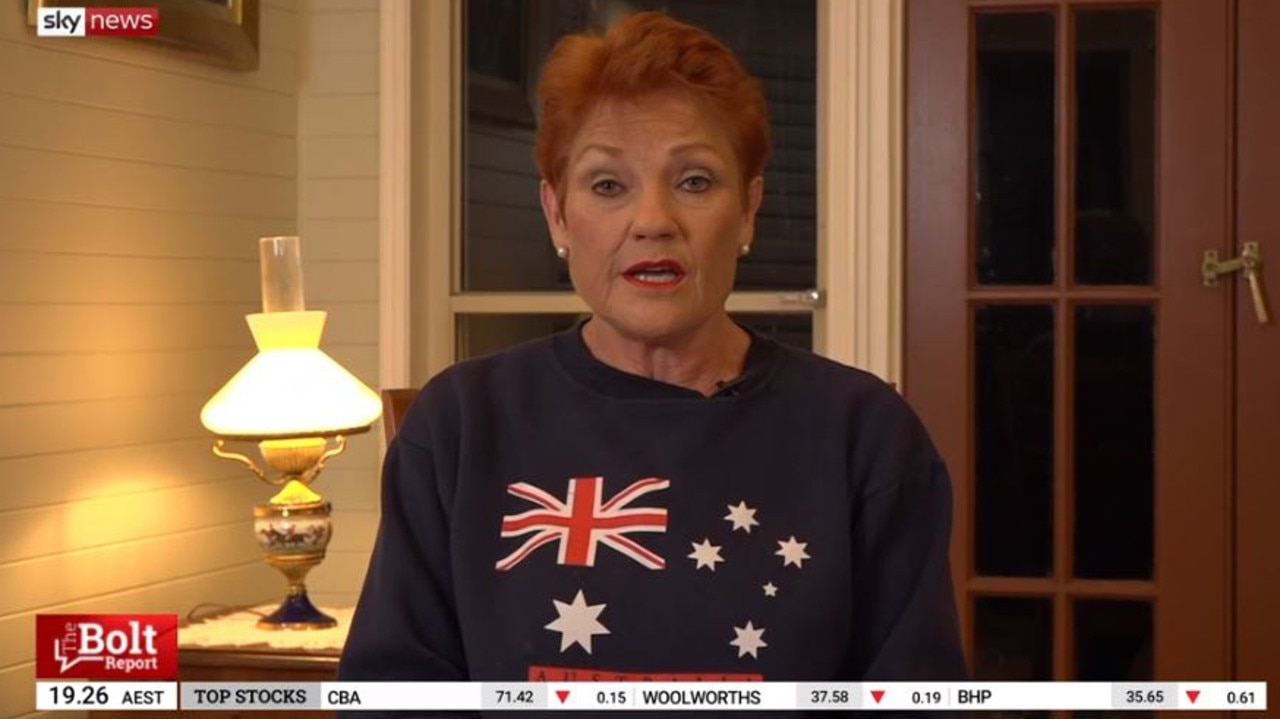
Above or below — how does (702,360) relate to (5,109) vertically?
below

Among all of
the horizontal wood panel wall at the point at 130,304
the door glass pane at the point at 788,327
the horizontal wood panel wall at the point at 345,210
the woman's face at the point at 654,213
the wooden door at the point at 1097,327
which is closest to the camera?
the woman's face at the point at 654,213

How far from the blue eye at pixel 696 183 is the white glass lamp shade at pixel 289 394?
1297mm

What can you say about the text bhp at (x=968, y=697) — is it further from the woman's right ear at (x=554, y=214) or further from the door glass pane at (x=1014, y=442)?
the door glass pane at (x=1014, y=442)

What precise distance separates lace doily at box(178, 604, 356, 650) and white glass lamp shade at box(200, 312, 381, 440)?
1.02ft

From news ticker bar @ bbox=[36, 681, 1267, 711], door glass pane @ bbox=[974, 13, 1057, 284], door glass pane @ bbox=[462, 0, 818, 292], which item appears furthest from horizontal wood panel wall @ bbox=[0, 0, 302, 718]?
door glass pane @ bbox=[974, 13, 1057, 284]

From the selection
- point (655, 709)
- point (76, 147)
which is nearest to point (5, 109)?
point (76, 147)

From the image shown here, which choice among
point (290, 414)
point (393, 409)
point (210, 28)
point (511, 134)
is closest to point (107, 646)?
point (290, 414)

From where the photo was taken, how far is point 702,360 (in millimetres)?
1666

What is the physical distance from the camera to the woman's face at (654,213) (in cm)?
161

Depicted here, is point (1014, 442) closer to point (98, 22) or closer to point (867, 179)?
point (867, 179)

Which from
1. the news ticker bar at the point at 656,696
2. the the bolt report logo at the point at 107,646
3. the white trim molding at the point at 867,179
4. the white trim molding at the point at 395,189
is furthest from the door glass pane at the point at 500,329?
the news ticker bar at the point at 656,696

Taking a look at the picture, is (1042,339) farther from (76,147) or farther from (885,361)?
(76,147)

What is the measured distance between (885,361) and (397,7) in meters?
1.13

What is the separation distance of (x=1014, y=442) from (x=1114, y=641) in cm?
39
